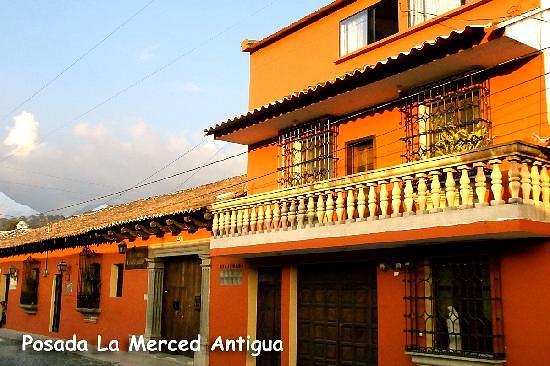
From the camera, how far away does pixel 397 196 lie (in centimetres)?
862

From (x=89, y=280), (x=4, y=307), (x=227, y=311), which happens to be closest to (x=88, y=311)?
(x=89, y=280)

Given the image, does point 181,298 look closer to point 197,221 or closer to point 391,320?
point 197,221

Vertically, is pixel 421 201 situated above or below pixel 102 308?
above

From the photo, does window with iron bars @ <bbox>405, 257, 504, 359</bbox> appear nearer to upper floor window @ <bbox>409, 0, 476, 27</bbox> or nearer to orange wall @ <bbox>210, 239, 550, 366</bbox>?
orange wall @ <bbox>210, 239, 550, 366</bbox>

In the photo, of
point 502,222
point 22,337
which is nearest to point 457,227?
point 502,222

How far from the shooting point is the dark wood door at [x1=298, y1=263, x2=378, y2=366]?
1056 centimetres

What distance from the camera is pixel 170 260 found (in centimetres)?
1653

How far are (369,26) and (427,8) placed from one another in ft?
4.67

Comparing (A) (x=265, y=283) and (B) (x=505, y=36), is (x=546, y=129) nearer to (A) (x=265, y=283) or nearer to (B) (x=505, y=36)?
(B) (x=505, y=36)

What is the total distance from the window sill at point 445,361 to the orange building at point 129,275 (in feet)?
Result: 20.1

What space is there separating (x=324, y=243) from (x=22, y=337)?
17255mm

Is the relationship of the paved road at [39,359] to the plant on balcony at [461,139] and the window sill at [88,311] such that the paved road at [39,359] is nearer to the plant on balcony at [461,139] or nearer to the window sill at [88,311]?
the window sill at [88,311]

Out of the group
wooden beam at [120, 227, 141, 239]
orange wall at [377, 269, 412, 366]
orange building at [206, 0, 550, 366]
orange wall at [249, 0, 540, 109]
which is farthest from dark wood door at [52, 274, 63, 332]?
orange wall at [377, 269, 412, 366]

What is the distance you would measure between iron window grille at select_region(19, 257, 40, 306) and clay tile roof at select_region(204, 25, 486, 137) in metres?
14.6
